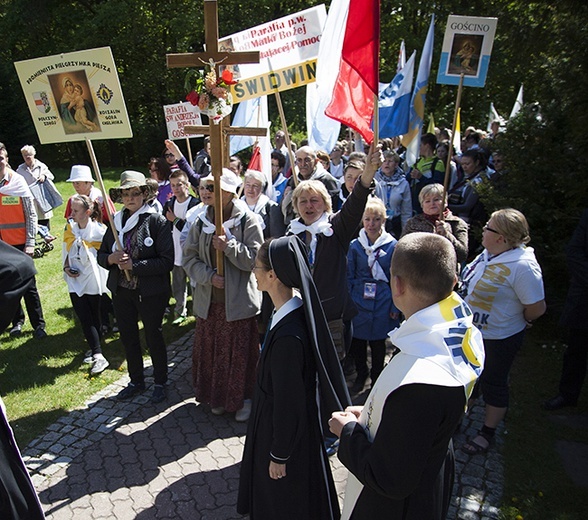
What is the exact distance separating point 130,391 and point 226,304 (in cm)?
153

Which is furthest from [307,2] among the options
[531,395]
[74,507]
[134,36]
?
[74,507]

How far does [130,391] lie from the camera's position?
5215 mm

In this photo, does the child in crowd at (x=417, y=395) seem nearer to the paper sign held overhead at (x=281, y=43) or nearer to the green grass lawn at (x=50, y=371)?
the green grass lawn at (x=50, y=371)

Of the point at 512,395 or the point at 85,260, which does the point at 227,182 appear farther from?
the point at 512,395

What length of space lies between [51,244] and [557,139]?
9.70 m

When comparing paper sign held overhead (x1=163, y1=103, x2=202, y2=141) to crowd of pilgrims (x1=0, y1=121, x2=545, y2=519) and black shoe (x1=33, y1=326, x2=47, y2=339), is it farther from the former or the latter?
black shoe (x1=33, y1=326, x2=47, y2=339)

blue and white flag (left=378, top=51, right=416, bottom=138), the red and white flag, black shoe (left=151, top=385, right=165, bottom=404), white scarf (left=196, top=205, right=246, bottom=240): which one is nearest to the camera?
the red and white flag

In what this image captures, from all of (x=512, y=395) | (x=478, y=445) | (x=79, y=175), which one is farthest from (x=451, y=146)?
(x=79, y=175)

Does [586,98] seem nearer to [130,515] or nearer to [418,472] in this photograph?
[418,472]

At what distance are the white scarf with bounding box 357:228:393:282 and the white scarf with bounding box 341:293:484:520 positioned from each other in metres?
2.87

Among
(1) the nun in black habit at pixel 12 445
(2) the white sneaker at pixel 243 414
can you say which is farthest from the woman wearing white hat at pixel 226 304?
(1) the nun in black habit at pixel 12 445

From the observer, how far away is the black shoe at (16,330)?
666 centimetres

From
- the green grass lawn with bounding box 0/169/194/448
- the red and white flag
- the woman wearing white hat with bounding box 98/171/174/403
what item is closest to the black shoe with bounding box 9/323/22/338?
the green grass lawn with bounding box 0/169/194/448

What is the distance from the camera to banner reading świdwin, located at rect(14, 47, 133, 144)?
183 inches
